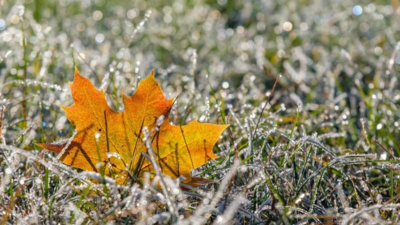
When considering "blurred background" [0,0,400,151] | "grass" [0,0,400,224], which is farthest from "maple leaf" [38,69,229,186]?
"blurred background" [0,0,400,151]

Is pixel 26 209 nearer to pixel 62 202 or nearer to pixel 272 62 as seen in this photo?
pixel 62 202

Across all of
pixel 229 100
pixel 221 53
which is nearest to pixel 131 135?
pixel 229 100

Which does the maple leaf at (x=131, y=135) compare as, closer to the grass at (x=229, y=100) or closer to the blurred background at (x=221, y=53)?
the grass at (x=229, y=100)

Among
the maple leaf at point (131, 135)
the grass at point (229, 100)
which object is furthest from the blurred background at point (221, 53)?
the maple leaf at point (131, 135)

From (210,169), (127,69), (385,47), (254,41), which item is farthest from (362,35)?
(210,169)

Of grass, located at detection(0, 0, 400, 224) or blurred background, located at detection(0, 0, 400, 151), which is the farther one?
blurred background, located at detection(0, 0, 400, 151)

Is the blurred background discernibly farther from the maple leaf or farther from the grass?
the maple leaf
